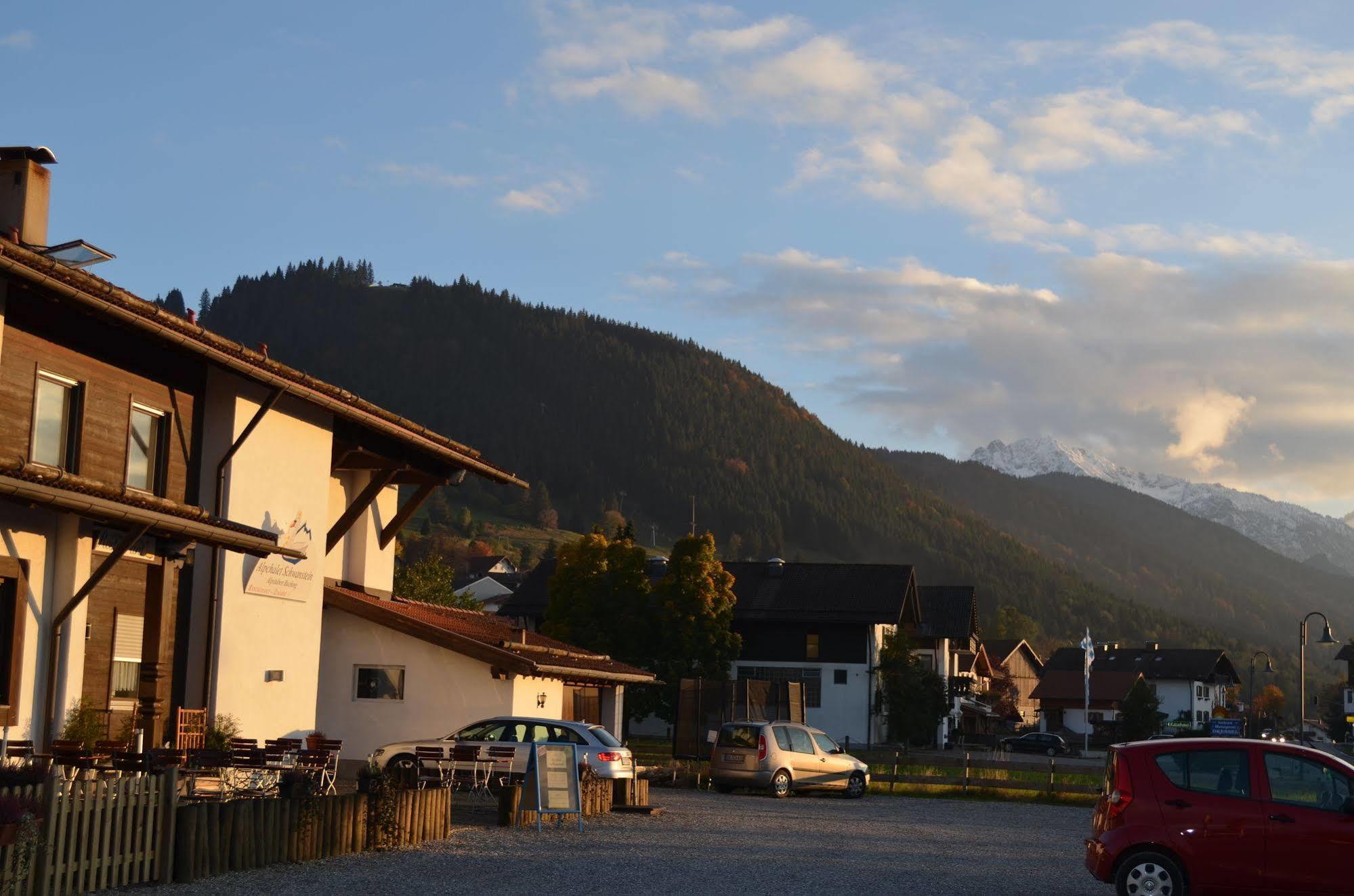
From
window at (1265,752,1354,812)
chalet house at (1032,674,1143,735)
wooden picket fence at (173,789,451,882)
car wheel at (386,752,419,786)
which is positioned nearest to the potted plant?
wooden picket fence at (173,789,451,882)

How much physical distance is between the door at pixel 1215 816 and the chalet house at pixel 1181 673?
115 metres

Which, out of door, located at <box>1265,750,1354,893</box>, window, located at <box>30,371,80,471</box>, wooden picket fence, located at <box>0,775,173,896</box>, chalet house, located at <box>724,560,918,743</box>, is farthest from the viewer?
chalet house, located at <box>724,560,918,743</box>

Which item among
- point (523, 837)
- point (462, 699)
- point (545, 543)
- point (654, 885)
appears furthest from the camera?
point (545, 543)

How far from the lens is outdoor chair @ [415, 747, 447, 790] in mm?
24344

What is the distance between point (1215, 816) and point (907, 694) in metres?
51.1

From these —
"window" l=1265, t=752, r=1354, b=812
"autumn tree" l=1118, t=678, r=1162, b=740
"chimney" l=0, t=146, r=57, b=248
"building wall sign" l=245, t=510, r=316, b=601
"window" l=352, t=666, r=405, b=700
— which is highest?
"chimney" l=0, t=146, r=57, b=248

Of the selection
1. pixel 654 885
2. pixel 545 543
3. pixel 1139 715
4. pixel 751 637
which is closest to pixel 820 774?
pixel 654 885

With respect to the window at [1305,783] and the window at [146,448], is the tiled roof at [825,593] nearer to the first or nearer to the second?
the window at [146,448]

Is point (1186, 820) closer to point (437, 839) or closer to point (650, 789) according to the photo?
point (437, 839)

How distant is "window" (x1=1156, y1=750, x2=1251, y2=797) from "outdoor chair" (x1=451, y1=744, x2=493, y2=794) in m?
12.9

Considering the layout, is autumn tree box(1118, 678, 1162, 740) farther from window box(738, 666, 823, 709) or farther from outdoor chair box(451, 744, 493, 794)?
outdoor chair box(451, 744, 493, 794)

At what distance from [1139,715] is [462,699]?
68204mm

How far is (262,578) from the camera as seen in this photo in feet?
80.0

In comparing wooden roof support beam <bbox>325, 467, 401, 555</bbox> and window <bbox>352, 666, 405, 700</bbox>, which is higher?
wooden roof support beam <bbox>325, 467, 401, 555</bbox>
